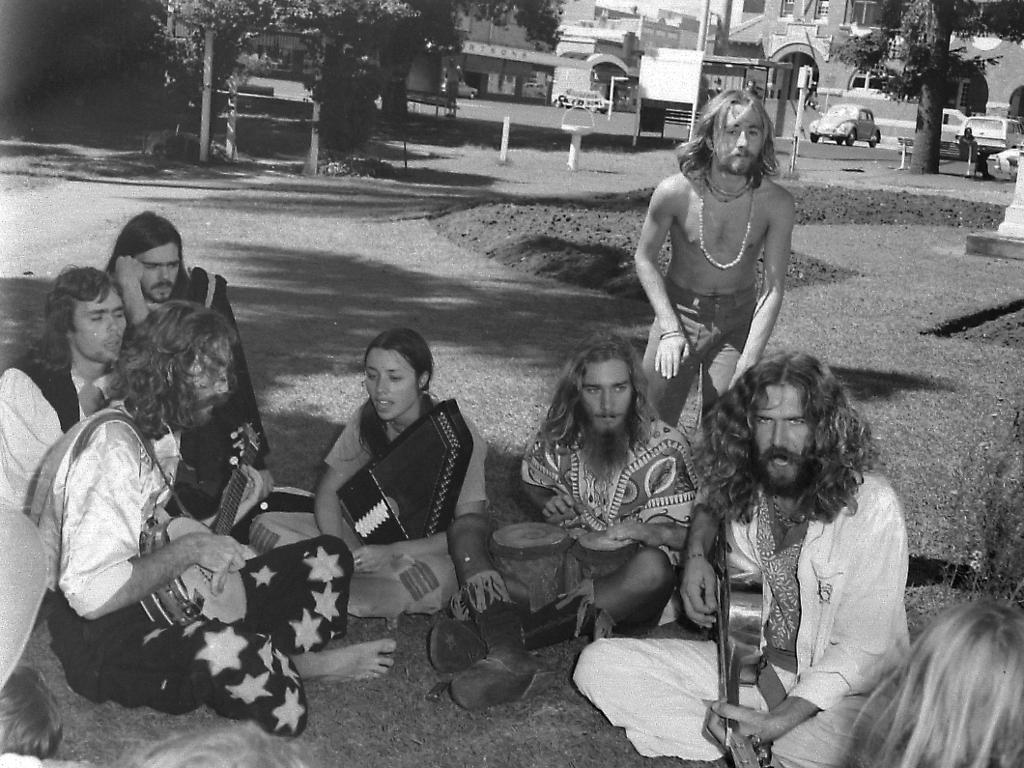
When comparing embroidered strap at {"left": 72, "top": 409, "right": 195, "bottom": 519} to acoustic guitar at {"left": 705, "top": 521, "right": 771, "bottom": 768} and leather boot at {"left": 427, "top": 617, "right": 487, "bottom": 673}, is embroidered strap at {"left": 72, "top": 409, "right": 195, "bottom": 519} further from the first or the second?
acoustic guitar at {"left": 705, "top": 521, "right": 771, "bottom": 768}

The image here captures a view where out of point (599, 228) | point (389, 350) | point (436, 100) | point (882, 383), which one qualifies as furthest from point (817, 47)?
point (389, 350)

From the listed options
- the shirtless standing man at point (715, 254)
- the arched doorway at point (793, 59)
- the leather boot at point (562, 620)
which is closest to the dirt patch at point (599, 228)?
the shirtless standing man at point (715, 254)

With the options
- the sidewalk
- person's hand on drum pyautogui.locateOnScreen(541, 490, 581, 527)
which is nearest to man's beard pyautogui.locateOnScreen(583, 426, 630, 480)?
person's hand on drum pyautogui.locateOnScreen(541, 490, 581, 527)

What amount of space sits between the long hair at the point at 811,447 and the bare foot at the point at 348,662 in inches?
43.2

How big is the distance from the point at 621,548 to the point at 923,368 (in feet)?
19.5

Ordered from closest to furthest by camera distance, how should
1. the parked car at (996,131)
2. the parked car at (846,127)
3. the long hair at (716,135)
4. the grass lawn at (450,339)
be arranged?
1. the grass lawn at (450,339)
2. the long hair at (716,135)
3. the parked car at (996,131)
4. the parked car at (846,127)

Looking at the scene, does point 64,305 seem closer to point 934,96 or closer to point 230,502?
point 230,502

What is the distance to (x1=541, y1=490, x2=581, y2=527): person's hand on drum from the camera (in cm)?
440

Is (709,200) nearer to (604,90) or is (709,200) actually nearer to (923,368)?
(923,368)

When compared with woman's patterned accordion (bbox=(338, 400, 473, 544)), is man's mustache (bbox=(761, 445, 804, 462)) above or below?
above

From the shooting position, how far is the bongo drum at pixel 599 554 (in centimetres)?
419

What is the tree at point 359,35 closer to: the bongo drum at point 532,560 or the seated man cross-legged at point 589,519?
the seated man cross-legged at point 589,519

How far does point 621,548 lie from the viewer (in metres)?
4.20

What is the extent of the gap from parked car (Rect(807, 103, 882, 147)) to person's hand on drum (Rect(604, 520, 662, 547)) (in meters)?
42.6
